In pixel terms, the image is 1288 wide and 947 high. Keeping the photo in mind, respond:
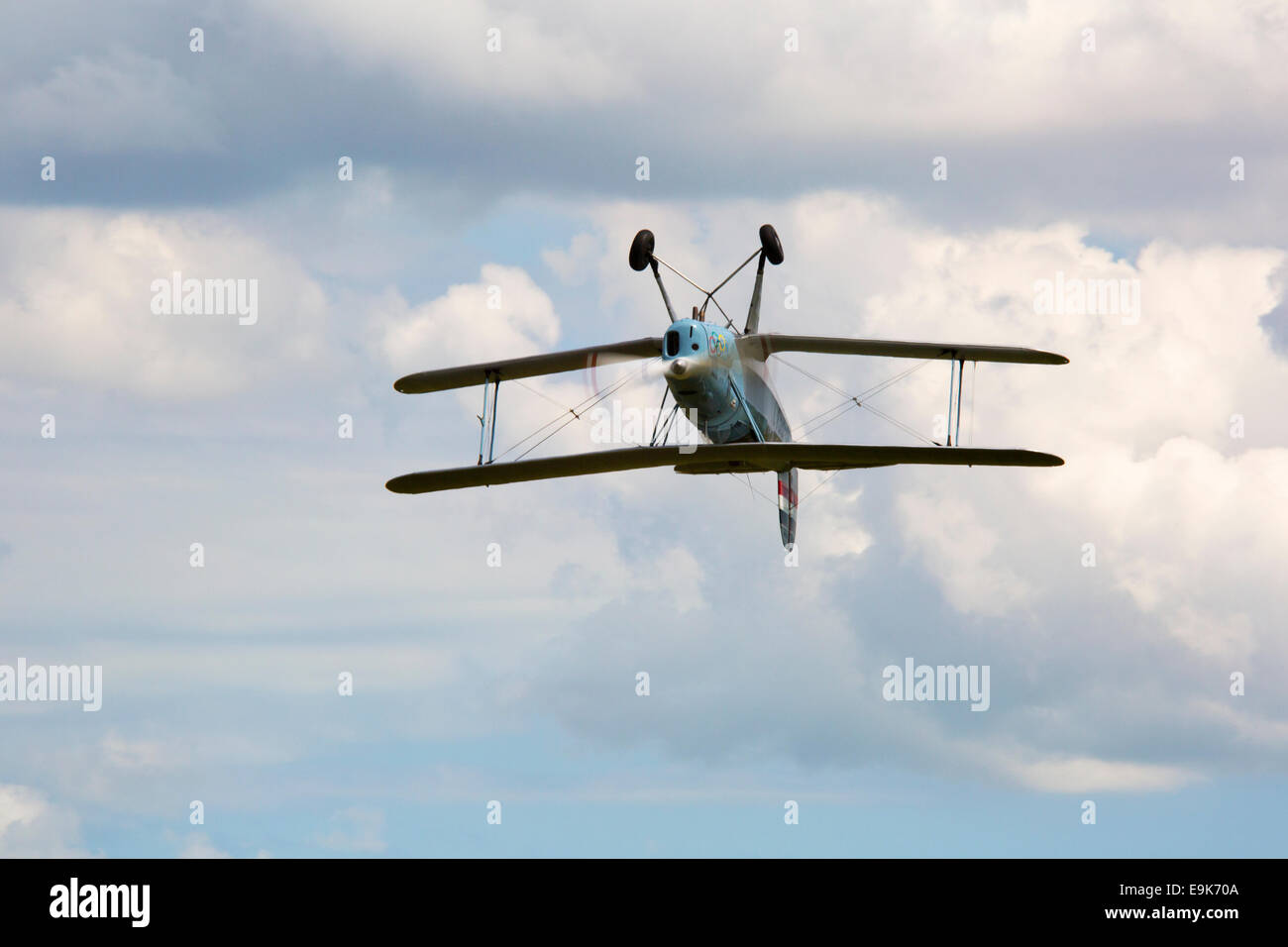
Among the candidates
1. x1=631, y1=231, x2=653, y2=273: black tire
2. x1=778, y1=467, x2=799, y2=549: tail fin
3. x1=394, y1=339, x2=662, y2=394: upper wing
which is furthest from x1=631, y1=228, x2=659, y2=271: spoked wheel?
x1=778, y1=467, x2=799, y2=549: tail fin

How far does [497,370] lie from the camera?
5444cm

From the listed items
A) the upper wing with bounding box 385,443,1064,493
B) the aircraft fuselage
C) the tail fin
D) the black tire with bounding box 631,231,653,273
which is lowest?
the tail fin

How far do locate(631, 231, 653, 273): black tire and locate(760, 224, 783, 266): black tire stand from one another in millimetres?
4163

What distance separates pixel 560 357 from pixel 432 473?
5.56m

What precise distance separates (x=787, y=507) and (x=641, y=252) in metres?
13.2

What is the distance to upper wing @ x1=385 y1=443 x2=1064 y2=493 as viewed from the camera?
155ft

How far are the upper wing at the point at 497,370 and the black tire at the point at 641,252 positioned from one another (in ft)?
9.85

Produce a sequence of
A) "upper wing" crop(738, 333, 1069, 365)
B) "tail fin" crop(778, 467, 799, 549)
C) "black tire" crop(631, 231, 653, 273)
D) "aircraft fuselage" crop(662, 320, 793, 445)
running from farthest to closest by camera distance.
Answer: "tail fin" crop(778, 467, 799, 549) → "upper wing" crop(738, 333, 1069, 365) → "black tire" crop(631, 231, 653, 273) → "aircraft fuselage" crop(662, 320, 793, 445)

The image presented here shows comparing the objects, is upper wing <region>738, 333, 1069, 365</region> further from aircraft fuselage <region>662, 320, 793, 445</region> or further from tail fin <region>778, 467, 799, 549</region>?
tail fin <region>778, 467, 799, 549</region>
